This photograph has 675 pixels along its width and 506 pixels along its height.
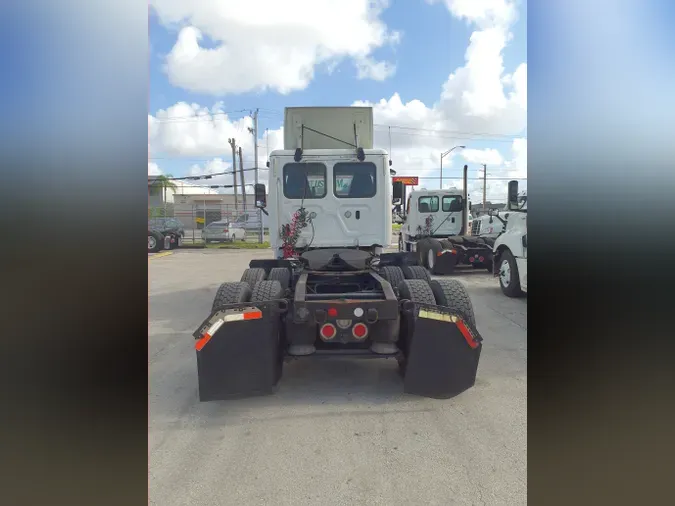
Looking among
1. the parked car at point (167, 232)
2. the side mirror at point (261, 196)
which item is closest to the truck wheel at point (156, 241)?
the parked car at point (167, 232)

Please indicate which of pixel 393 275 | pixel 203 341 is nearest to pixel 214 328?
pixel 203 341

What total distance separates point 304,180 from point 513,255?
500cm

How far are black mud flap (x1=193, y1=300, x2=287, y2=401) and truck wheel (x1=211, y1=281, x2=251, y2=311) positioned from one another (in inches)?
10.1

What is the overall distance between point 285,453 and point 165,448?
35.2 inches

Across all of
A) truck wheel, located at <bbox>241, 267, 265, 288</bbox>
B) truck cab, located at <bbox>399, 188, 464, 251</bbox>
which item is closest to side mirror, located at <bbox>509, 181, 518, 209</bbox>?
truck wheel, located at <bbox>241, 267, 265, 288</bbox>

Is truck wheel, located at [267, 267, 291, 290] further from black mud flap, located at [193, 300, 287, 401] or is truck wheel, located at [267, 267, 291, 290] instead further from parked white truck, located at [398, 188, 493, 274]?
A: parked white truck, located at [398, 188, 493, 274]

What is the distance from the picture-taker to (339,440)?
3.23 m

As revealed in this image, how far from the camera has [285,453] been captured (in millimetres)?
3051

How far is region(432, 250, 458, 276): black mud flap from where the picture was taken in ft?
40.1

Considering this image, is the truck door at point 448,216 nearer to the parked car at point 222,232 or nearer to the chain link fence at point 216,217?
the chain link fence at point 216,217

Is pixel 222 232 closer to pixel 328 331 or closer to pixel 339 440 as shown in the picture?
pixel 328 331
